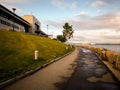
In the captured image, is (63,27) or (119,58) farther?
(63,27)

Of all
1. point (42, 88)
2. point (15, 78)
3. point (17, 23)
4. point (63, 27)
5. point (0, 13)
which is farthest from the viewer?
point (63, 27)

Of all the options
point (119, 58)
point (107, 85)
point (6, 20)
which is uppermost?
point (6, 20)

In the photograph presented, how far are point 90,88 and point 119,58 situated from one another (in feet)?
21.5

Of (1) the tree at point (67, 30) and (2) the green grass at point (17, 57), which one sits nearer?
(2) the green grass at point (17, 57)

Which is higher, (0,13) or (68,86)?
(0,13)

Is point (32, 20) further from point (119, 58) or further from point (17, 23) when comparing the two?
point (119, 58)

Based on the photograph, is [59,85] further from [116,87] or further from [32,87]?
[116,87]

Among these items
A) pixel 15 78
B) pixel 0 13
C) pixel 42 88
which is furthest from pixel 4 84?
pixel 0 13

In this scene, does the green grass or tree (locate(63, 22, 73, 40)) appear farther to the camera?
tree (locate(63, 22, 73, 40))

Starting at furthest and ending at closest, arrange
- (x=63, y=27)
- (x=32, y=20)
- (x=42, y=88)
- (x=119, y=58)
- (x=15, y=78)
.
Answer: (x=63, y=27), (x=32, y=20), (x=119, y=58), (x=15, y=78), (x=42, y=88)

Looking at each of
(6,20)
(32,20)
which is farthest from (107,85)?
(32,20)

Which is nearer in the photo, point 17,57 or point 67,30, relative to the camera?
point 17,57

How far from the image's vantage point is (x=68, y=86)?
884cm

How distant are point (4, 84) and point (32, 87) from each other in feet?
4.98
